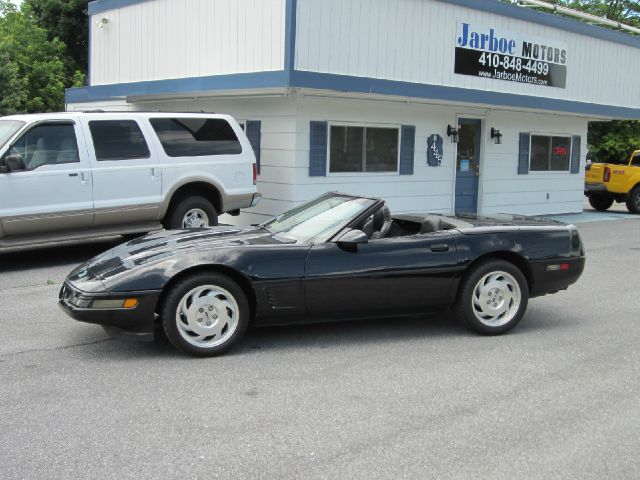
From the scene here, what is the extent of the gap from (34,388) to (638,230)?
13078mm

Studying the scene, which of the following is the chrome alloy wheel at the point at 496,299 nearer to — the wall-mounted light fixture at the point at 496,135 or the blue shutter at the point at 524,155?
the wall-mounted light fixture at the point at 496,135

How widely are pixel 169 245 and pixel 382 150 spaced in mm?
8370

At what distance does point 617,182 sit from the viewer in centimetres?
1861

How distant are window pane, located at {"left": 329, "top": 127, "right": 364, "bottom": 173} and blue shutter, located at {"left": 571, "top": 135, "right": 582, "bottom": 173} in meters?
7.34

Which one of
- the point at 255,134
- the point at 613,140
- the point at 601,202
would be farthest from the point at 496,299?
the point at 613,140

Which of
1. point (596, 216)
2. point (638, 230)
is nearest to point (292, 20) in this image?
point (638, 230)

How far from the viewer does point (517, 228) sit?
6168 mm

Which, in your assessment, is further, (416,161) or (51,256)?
(416,161)

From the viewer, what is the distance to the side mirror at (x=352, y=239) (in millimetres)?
5480

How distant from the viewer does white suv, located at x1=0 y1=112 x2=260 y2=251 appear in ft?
28.7

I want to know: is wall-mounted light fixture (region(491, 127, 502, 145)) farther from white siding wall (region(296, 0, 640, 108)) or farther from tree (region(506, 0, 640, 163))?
tree (region(506, 0, 640, 163))

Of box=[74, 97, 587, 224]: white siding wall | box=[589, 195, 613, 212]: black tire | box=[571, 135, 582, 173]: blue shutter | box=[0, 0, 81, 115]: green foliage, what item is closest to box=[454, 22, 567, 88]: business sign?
box=[74, 97, 587, 224]: white siding wall

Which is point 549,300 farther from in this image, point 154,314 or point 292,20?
point 292,20

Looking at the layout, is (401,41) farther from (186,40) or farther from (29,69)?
(29,69)
